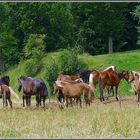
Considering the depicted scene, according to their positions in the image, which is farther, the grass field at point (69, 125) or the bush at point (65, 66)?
the bush at point (65, 66)

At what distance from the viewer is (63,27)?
58188 millimetres

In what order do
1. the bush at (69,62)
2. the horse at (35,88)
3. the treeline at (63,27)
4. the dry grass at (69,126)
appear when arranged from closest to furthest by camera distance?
1. the dry grass at (69,126)
2. the horse at (35,88)
3. the bush at (69,62)
4. the treeline at (63,27)

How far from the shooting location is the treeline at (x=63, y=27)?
5544cm

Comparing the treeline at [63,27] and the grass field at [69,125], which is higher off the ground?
the treeline at [63,27]

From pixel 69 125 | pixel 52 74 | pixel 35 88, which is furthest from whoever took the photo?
pixel 52 74

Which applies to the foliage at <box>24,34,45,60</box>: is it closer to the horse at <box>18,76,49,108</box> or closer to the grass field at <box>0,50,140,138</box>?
the horse at <box>18,76,49,108</box>

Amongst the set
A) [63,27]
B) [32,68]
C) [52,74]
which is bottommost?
[32,68]

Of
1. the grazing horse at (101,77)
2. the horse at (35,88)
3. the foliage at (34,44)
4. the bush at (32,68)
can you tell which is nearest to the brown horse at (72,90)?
the horse at (35,88)

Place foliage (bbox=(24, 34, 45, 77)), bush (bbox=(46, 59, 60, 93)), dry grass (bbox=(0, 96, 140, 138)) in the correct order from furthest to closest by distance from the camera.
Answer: foliage (bbox=(24, 34, 45, 77)) < bush (bbox=(46, 59, 60, 93)) < dry grass (bbox=(0, 96, 140, 138))

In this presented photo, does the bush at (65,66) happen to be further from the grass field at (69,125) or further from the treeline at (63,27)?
the grass field at (69,125)

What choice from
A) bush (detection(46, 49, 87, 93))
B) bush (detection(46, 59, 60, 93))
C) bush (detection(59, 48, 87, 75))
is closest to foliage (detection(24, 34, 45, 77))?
bush (detection(46, 49, 87, 93))

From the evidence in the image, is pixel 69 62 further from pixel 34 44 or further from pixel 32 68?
pixel 34 44

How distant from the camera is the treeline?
182 feet

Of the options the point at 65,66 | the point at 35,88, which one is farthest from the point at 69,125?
the point at 65,66
